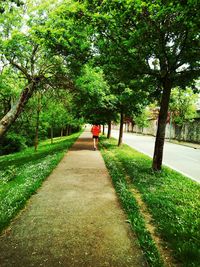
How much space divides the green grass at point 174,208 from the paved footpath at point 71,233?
376 mm

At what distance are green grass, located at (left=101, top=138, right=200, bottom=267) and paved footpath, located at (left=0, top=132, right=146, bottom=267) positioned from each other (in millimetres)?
376

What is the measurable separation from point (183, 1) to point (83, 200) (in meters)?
5.30

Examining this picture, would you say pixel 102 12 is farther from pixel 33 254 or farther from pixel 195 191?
pixel 33 254

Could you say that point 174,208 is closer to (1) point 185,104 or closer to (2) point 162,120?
(2) point 162,120

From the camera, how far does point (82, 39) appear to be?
10.4 m

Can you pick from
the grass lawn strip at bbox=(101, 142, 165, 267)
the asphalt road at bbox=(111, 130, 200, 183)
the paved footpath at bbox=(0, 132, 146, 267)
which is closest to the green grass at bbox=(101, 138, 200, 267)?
the grass lawn strip at bbox=(101, 142, 165, 267)

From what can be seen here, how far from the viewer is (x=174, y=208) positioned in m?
5.56

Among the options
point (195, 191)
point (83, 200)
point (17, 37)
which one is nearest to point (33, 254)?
point (83, 200)

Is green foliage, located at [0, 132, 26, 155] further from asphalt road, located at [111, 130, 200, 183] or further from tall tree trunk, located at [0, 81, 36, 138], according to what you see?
tall tree trunk, located at [0, 81, 36, 138]

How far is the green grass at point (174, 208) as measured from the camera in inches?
151

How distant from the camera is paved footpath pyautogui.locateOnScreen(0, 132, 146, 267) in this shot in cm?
350

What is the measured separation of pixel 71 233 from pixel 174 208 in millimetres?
2632

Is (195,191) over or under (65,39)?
under

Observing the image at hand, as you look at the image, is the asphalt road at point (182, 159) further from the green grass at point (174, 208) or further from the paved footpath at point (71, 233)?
the paved footpath at point (71, 233)
